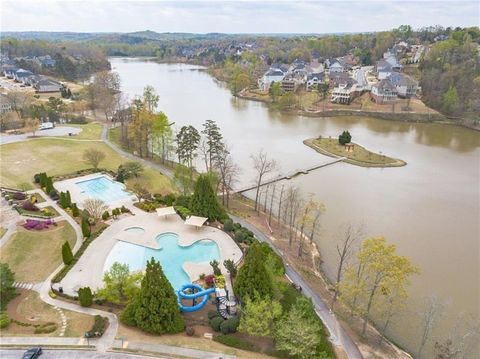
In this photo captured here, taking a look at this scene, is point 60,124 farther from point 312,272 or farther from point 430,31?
point 430,31

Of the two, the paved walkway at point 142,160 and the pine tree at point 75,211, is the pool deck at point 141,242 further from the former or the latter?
the paved walkway at point 142,160

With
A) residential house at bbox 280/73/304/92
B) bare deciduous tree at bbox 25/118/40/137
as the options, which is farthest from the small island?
bare deciduous tree at bbox 25/118/40/137

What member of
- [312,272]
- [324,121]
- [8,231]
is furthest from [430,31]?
[8,231]

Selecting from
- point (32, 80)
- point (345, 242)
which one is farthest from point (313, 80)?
point (345, 242)

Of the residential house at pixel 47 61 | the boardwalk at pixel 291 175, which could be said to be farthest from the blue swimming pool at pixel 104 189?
the residential house at pixel 47 61

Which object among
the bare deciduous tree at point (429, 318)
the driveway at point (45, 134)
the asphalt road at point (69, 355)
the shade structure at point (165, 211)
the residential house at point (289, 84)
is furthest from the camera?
the residential house at point (289, 84)

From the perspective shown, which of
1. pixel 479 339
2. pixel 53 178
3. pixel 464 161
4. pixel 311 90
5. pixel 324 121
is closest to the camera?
pixel 479 339
